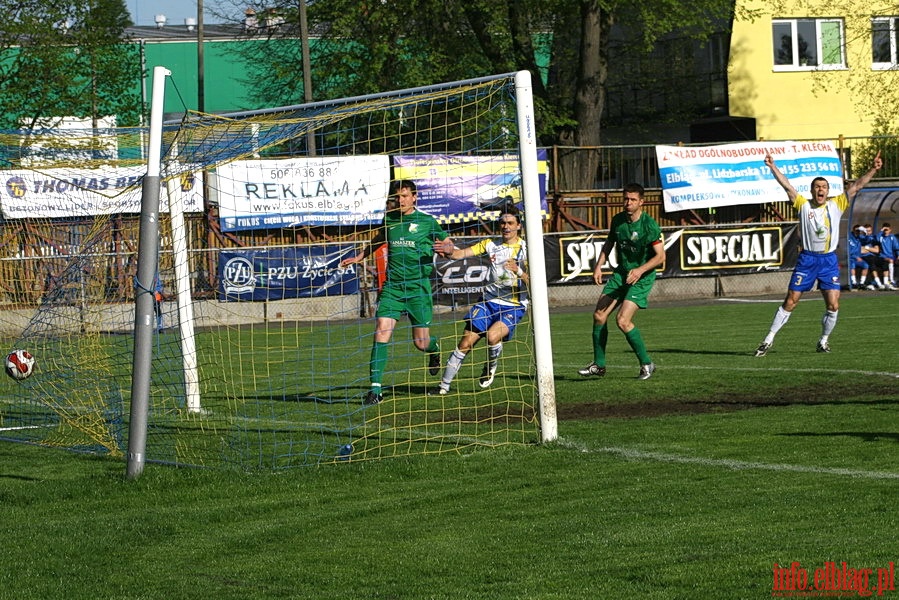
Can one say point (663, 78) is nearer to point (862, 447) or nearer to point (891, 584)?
point (862, 447)

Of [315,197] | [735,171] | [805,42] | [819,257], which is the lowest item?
[819,257]

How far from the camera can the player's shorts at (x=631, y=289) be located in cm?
1274

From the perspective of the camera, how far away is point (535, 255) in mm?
8750

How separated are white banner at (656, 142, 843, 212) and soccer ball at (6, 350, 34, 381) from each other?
2047cm

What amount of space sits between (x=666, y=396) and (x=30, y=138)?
7.26 meters

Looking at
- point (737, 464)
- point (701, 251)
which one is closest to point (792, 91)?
point (701, 251)

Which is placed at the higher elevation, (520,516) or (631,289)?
(631,289)

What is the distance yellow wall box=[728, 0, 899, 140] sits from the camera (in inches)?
1604

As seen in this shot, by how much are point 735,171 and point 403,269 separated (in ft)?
64.2

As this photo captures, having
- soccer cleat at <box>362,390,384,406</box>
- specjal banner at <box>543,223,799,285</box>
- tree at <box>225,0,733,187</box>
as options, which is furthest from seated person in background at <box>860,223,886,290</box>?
soccer cleat at <box>362,390,384,406</box>

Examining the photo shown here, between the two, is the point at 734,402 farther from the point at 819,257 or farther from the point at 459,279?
the point at 459,279

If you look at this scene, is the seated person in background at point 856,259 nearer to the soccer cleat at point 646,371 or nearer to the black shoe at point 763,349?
the black shoe at point 763,349

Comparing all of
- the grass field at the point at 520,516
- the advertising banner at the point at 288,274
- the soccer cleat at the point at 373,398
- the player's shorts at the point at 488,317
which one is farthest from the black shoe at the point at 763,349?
the advertising banner at the point at 288,274

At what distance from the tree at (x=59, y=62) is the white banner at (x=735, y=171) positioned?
15915mm
